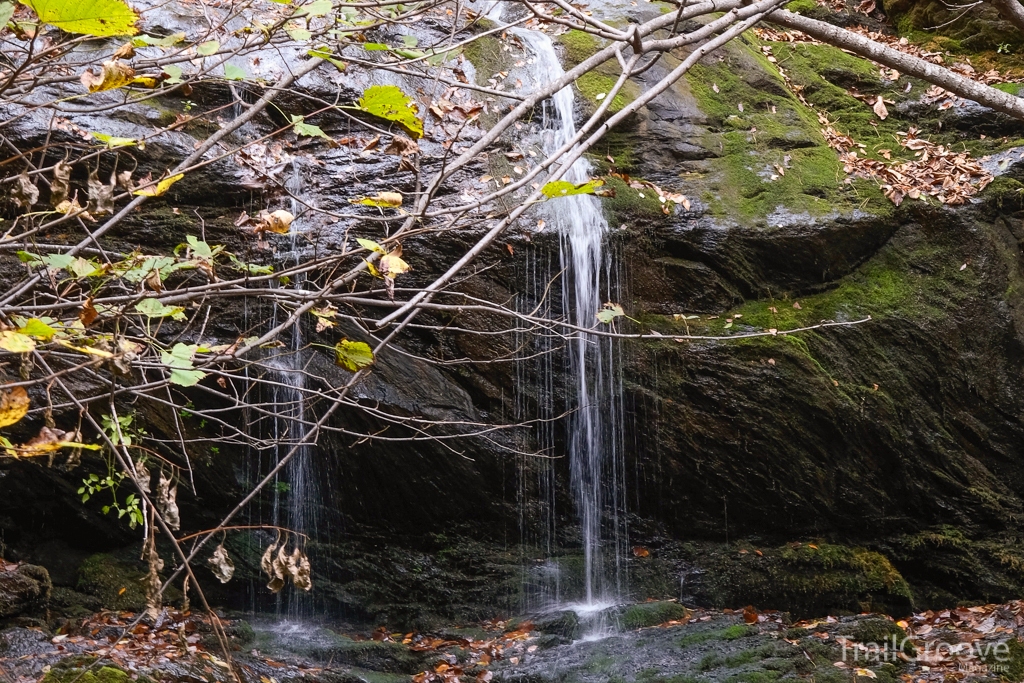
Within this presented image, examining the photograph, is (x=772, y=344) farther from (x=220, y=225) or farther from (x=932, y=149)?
(x=220, y=225)

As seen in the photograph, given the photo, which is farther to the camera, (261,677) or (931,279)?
(931,279)

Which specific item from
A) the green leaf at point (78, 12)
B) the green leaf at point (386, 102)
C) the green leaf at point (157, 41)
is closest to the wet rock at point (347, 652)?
the green leaf at point (157, 41)

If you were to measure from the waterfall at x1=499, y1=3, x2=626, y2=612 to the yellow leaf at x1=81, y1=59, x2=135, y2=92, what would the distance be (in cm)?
421

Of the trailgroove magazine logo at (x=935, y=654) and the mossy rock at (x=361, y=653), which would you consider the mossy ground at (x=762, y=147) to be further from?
the mossy rock at (x=361, y=653)

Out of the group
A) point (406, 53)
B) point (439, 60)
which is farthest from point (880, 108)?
point (406, 53)

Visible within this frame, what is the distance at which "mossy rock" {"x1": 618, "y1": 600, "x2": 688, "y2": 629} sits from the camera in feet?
19.6

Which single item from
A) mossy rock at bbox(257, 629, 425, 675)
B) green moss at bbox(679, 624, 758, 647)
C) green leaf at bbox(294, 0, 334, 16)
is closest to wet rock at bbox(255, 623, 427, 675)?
mossy rock at bbox(257, 629, 425, 675)

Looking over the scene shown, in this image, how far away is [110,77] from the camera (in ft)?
7.08

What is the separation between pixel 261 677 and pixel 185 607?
10.8 ft

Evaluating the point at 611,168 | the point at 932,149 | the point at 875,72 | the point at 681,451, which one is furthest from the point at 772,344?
the point at 875,72

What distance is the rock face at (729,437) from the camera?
6359 mm

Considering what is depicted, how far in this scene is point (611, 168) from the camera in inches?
264

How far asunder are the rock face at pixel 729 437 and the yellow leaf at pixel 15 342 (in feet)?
14.3

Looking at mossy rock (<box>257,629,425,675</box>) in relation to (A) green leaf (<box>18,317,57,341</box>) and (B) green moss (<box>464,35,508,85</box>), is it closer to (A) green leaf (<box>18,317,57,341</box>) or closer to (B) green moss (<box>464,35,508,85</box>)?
(A) green leaf (<box>18,317,57,341</box>)
